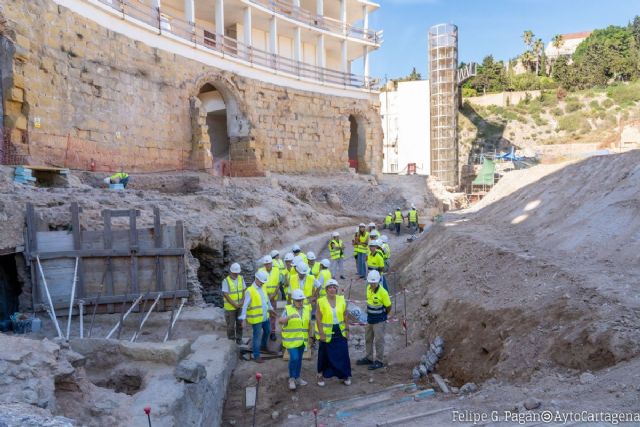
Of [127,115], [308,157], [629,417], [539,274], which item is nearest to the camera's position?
[629,417]

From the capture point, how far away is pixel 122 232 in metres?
9.13

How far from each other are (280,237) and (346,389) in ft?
32.3

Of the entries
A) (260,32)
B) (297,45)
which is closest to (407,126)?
(297,45)

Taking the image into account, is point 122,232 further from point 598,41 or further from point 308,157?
point 598,41

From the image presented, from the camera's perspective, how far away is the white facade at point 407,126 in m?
39.7

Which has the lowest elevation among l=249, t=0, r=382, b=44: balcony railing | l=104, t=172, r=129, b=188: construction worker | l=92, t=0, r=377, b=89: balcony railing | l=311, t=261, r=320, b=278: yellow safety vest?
l=311, t=261, r=320, b=278: yellow safety vest

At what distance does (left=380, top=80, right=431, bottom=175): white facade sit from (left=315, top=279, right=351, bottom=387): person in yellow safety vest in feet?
108

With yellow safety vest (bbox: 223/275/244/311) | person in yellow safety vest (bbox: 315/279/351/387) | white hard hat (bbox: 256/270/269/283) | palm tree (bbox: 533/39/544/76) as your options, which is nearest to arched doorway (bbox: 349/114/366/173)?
white hard hat (bbox: 256/270/269/283)

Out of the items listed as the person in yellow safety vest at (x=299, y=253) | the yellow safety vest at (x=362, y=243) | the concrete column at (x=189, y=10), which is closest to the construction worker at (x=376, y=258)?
the person in yellow safety vest at (x=299, y=253)

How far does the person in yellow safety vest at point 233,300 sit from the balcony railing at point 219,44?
1158 centimetres

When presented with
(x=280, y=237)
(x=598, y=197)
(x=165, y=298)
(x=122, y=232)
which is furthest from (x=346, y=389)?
(x=280, y=237)

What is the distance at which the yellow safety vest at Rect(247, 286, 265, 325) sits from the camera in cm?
791

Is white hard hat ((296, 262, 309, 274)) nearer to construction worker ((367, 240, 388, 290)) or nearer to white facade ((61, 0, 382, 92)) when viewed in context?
construction worker ((367, 240, 388, 290))

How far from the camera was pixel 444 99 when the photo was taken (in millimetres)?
37031
